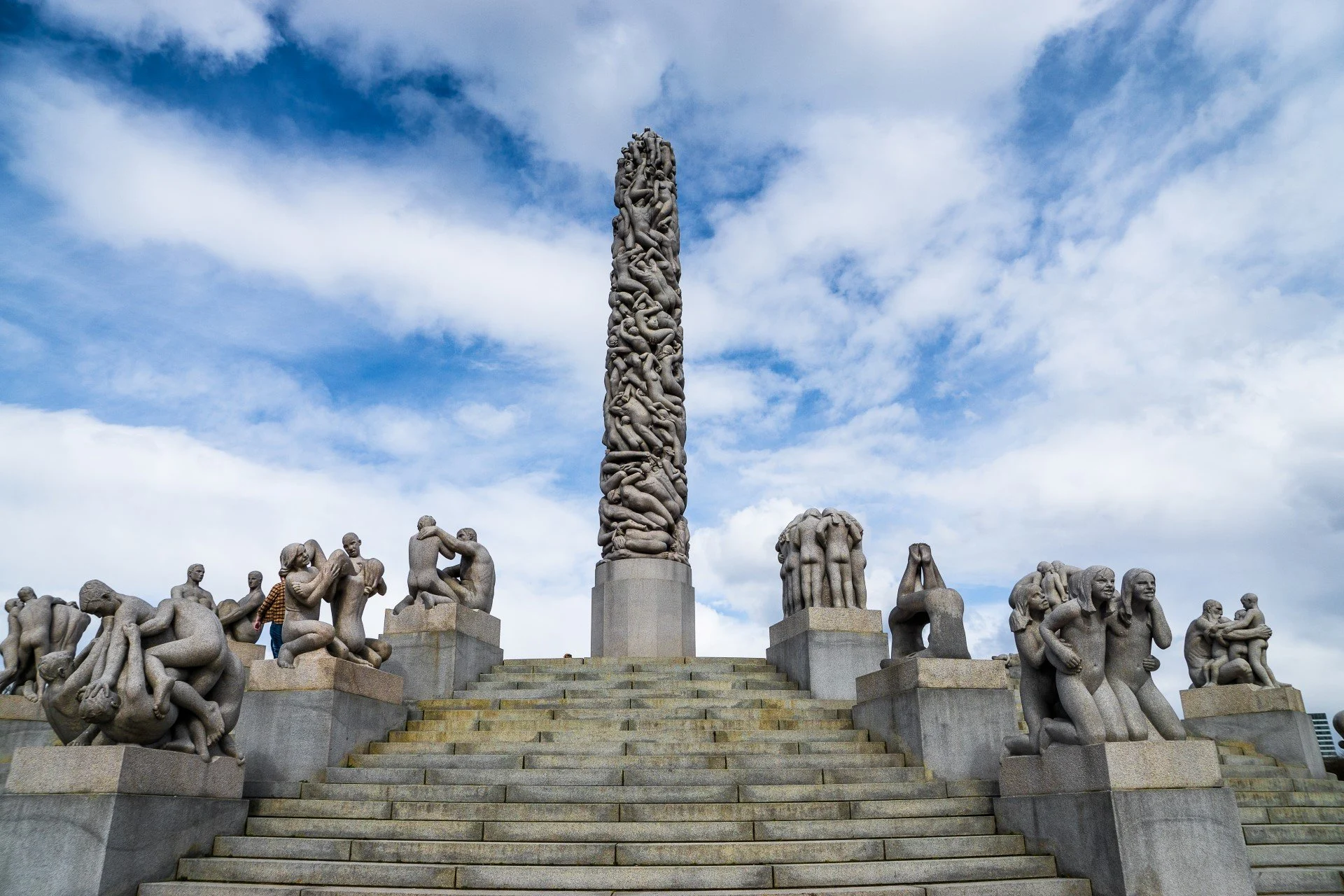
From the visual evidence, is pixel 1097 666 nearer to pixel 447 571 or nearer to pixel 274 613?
pixel 447 571

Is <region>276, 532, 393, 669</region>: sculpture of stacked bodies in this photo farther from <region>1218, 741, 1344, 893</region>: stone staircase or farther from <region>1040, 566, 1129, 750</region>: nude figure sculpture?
<region>1218, 741, 1344, 893</region>: stone staircase

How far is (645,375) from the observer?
63.2 ft

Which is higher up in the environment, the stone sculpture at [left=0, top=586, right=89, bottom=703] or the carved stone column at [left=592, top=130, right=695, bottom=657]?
the carved stone column at [left=592, top=130, right=695, bottom=657]

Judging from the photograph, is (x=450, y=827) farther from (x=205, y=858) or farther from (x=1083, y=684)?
(x=1083, y=684)

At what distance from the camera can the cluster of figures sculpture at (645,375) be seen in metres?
18.3

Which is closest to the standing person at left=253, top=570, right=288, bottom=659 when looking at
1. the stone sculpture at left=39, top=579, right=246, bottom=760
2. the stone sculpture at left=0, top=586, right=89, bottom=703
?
the stone sculpture at left=0, top=586, right=89, bottom=703

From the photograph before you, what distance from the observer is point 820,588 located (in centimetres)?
1402

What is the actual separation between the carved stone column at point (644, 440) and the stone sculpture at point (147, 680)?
9643mm

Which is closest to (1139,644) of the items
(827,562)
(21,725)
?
(827,562)

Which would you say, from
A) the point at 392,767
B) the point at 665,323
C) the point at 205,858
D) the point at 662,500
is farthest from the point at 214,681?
the point at 665,323

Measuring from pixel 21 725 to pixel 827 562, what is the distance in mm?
11446

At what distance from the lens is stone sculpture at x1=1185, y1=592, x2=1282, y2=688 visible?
13.6 m

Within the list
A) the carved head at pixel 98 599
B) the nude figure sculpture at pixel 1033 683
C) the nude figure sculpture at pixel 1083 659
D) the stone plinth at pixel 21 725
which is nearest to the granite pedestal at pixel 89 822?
the carved head at pixel 98 599

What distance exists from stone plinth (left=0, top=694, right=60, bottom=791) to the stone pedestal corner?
10071 mm
